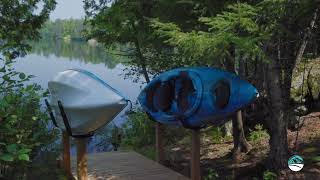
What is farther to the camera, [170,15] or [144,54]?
[144,54]

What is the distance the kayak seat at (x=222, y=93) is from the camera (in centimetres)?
689

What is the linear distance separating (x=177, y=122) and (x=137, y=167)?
1402 millimetres

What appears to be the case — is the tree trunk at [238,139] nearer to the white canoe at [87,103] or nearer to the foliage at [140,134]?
the white canoe at [87,103]

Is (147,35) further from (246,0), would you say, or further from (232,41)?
(232,41)

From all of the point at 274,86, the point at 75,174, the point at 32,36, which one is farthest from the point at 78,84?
the point at 32,36

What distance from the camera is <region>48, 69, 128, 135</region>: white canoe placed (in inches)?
273

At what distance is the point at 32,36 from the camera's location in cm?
1366

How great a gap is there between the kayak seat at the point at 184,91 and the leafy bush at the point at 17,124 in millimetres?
2002

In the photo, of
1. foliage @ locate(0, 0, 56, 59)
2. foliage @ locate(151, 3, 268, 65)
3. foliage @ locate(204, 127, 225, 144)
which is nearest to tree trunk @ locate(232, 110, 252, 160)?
foliage @ locate(204, 127, 225, 144)

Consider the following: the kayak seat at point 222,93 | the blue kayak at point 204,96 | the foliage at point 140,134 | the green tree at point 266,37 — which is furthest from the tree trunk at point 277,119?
the foliage at point 140,134

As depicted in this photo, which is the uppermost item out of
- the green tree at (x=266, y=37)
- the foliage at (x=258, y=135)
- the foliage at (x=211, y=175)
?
the green tree at (x=266, y=37)

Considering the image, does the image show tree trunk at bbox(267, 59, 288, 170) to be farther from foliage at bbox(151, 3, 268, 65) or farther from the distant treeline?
the distant treeline

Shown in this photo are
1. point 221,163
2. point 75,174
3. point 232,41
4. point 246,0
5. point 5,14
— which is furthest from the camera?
point 5,14

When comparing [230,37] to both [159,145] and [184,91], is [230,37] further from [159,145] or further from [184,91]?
[159,145]
